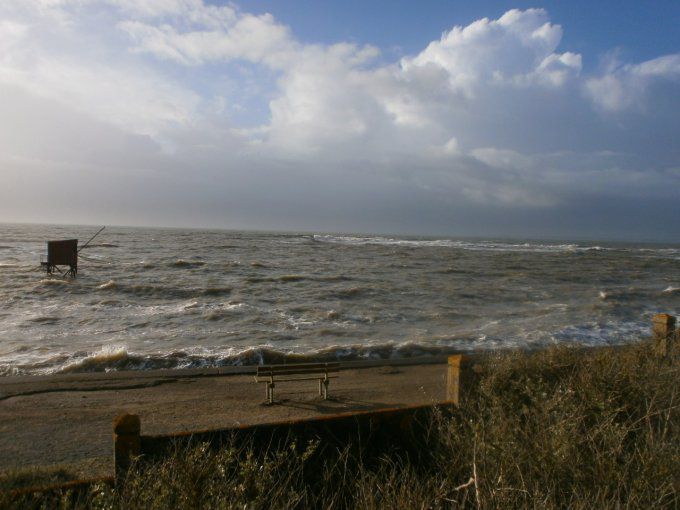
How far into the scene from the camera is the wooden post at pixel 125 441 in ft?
11.8

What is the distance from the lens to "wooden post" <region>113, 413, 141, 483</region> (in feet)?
11.8

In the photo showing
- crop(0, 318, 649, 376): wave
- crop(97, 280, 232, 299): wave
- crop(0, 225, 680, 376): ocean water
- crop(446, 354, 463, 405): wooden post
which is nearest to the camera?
crop(446, 354, 463, 405): wooden post

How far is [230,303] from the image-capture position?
18109mm

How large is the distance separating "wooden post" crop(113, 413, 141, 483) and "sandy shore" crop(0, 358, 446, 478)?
2689 millimetres

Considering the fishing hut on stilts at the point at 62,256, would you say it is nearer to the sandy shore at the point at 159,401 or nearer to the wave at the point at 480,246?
the sandy shore at the point at 159,401

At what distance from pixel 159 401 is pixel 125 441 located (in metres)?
4.88

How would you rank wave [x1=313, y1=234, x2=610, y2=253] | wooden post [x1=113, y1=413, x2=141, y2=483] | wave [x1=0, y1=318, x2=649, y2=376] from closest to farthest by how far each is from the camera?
wooden post [x1=113, y1=413, x2=141, y2=483] → wave [x1=0, y1=318, x2=649, y2=376] → wave [x1=313, y1=234, x2=610, y2=253]

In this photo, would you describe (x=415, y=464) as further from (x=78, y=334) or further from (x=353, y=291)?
(x=353, y=291)

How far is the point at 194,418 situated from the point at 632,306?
19254 mm

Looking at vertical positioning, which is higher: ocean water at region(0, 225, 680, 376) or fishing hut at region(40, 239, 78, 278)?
fishing hut at region(40, 239, 78, 278)

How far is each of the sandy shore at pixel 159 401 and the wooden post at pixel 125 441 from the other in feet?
A: 8.82

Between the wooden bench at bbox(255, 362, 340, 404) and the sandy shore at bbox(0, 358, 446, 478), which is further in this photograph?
the wooden bench at bbox(255, 362, 340, 404)

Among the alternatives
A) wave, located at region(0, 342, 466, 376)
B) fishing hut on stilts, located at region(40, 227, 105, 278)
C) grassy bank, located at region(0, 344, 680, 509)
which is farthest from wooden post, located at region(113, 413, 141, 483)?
fishing hut on stilts, located at region(40, 227, 105, 278)

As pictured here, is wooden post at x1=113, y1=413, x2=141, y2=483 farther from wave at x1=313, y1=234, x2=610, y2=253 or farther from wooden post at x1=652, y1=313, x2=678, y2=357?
wave at x1=313, y1=234, x2=610, y2=253
